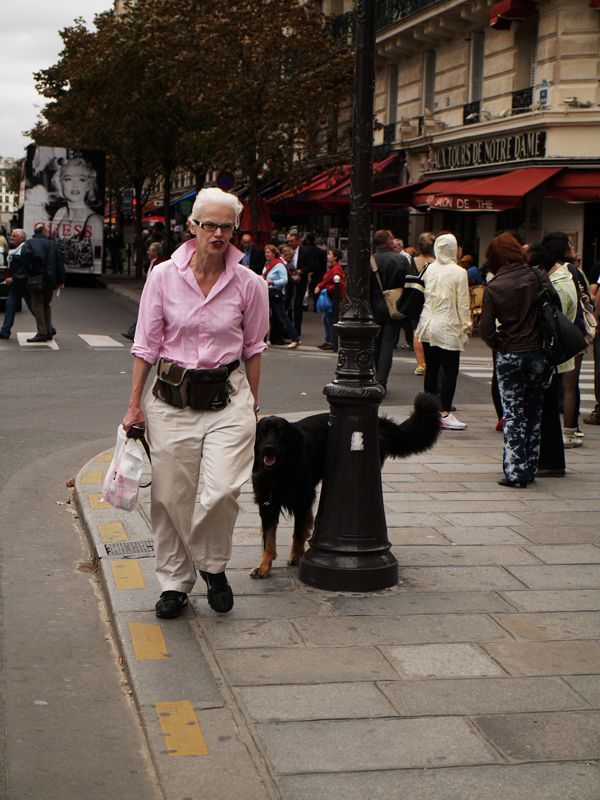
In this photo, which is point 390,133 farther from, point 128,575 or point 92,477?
point 128,575

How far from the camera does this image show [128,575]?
16.4ft

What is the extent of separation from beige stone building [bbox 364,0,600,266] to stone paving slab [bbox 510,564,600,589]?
51.3 ft

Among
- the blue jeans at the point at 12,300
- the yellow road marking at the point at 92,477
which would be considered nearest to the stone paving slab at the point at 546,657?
the yellow road marking at the point at 92,477

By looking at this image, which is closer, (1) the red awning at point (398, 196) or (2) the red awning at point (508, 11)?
(2) the red awning at point (508, 11)

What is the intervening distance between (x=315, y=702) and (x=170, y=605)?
105 centimetres

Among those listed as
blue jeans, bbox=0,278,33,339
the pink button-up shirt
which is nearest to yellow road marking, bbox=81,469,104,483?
the pink button-up shirt

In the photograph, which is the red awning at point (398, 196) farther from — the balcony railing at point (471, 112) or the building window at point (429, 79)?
the building window at point (429, 79)

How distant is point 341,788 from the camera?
298 cm

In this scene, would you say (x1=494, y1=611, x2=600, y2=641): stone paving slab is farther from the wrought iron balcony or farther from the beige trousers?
the wrought iron balcony

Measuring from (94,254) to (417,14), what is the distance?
12.7 m

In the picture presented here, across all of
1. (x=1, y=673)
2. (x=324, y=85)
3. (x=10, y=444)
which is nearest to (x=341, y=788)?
(x=1, y=673)

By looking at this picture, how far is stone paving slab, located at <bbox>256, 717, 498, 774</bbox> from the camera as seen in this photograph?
10.2ft

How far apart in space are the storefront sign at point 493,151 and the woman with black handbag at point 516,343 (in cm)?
1540

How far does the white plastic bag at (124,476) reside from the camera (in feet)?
14.1
